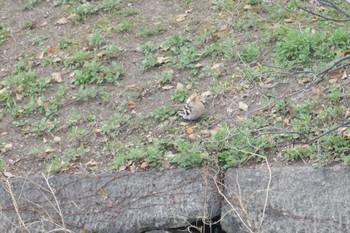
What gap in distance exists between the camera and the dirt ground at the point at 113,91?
649 centimetres

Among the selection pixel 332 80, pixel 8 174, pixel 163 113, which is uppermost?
pixel 332 80

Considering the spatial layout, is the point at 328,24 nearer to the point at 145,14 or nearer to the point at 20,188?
the point at 145,14

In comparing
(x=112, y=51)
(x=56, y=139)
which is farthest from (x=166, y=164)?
(x=112, y=51)

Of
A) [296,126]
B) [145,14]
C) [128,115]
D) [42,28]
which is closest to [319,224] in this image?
[296,126]

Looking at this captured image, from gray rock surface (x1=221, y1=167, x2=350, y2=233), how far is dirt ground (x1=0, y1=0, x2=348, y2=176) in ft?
0.97

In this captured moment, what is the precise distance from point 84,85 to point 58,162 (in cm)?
111

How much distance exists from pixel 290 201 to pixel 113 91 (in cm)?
228

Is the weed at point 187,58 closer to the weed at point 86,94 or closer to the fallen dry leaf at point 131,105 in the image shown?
the fallen dry leaf at point 131,105

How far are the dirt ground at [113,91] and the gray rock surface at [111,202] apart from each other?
20cm

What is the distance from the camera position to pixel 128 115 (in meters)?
6.80

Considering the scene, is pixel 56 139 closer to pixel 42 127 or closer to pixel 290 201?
pixel 42 127

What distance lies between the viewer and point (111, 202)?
5945mm

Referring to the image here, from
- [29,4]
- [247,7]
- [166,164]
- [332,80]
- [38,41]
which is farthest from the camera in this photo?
[29,4]

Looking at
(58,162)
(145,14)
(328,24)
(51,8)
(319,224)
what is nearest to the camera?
(319,224)
